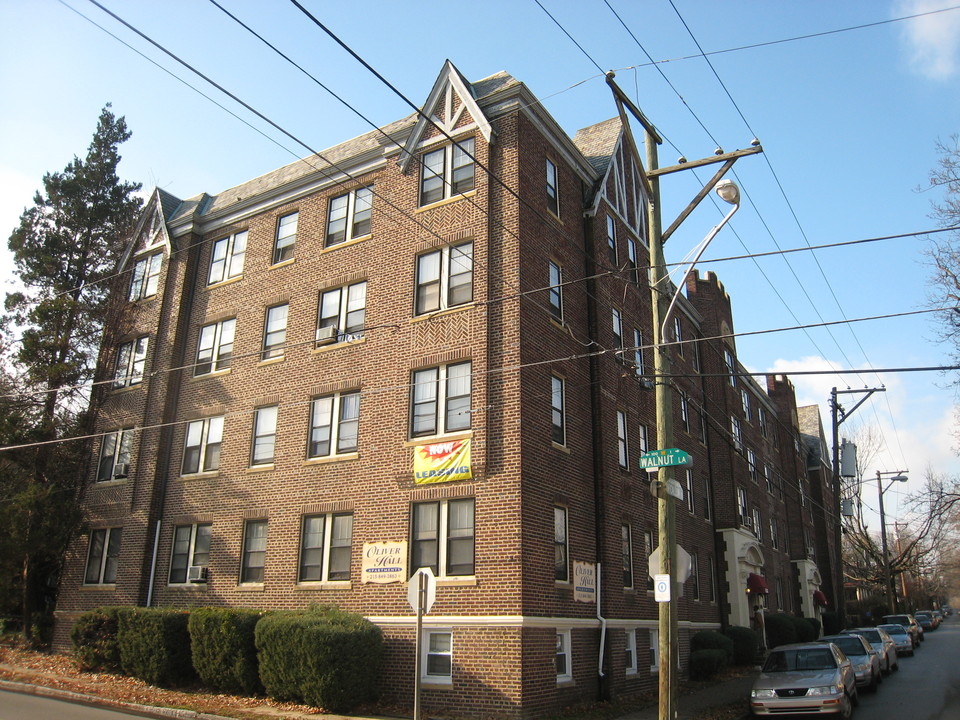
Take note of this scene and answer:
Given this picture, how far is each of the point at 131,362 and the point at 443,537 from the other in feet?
51.0

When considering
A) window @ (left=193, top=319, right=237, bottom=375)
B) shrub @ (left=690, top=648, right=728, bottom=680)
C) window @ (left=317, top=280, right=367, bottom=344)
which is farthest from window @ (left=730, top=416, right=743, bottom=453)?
window @ (left=193, top=319, right=237, bottom=375)

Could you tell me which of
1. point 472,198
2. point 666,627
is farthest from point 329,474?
point 666,627

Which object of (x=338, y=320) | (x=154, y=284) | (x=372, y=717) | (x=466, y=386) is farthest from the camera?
(x=154, y=284)

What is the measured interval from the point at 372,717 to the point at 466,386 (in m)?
7.44

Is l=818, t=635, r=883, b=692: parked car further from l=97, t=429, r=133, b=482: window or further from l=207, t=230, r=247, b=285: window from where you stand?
l=97, t=429, r=133, b=482: window

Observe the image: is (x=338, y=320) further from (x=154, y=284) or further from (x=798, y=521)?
(x=798, y=521)

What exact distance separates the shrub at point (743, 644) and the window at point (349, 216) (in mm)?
20063

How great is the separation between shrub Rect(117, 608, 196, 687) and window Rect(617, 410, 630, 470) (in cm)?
1236

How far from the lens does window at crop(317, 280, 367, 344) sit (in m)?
20.6

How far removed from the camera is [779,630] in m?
31.8

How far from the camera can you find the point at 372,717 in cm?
1448

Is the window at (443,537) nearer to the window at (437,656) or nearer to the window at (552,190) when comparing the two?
the window at (437,656)

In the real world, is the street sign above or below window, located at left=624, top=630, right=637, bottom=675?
above

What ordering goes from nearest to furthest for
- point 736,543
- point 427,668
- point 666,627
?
point 666,627 → point 427,668 → point 736,543
